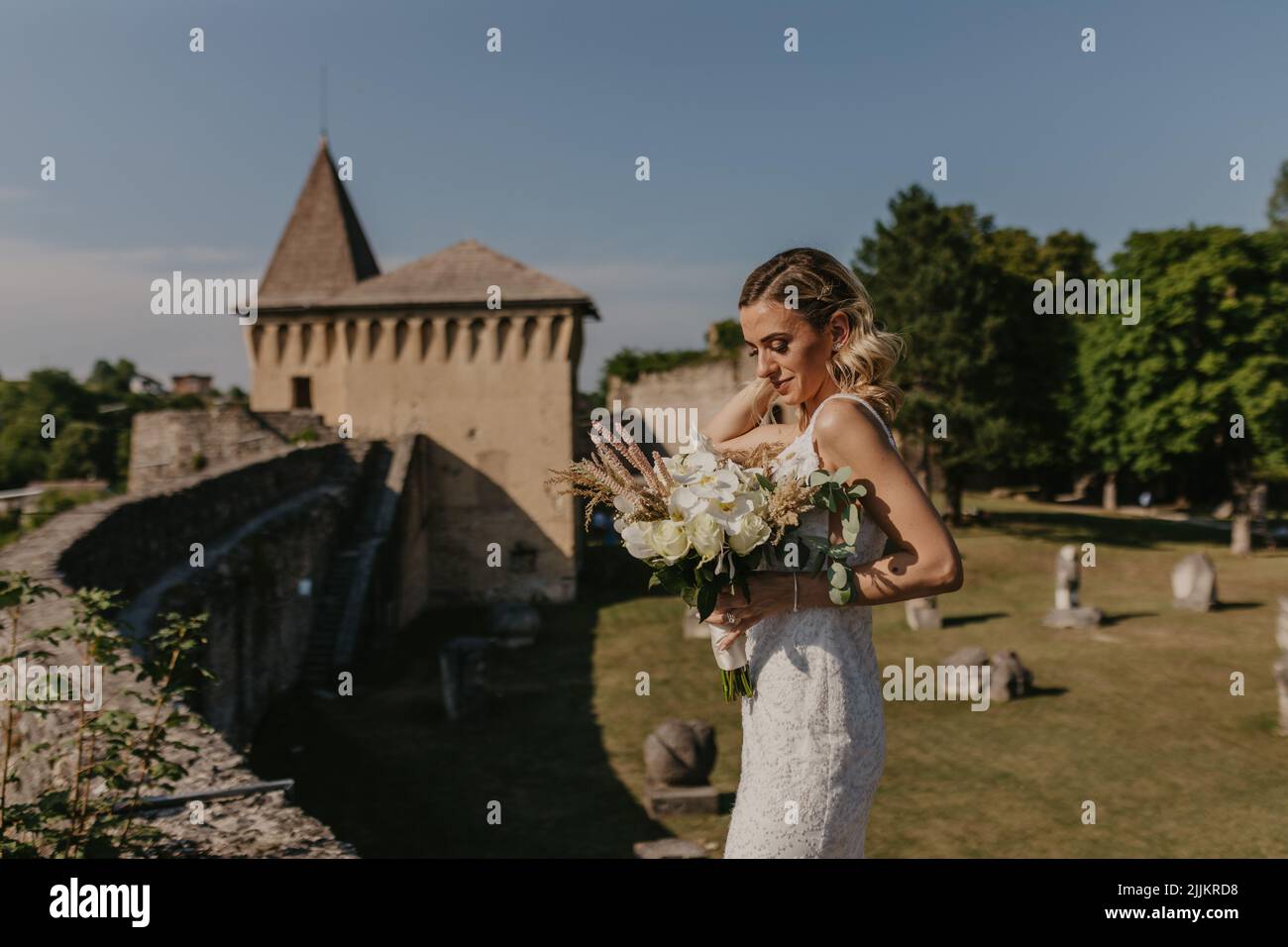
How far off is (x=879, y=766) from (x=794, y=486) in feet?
2.76

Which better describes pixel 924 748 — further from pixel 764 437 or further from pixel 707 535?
pixel 707 535

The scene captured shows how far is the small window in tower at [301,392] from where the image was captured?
30.5 metres

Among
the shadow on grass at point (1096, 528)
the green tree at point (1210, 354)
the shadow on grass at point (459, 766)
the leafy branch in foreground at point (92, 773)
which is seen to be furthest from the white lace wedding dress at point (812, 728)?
the shadow on grass at point (1096, 528)

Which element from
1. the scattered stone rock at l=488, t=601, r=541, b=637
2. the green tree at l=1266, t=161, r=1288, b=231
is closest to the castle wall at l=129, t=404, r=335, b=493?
the scattered stone rock at l=488, t=601, r=541, b=637

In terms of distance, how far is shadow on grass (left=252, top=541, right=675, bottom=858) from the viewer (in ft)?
37.2

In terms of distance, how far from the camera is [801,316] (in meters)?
2.83

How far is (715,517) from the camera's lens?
269 centimetres

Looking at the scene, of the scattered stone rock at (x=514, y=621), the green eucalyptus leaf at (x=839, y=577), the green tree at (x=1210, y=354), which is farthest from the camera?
the green tree at (x=1210, y=354)

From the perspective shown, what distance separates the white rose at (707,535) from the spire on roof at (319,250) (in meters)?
29.4

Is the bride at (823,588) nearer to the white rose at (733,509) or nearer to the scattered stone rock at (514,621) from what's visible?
the white rose at (733,509)

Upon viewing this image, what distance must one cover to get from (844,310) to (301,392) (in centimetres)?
2990

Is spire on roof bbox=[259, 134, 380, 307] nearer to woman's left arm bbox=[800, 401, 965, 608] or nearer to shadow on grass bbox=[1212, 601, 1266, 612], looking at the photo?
shadow on grass bbox=[1212, 601, 1266, 612]

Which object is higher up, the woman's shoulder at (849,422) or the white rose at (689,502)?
the woman's shoulder at (849,422)
